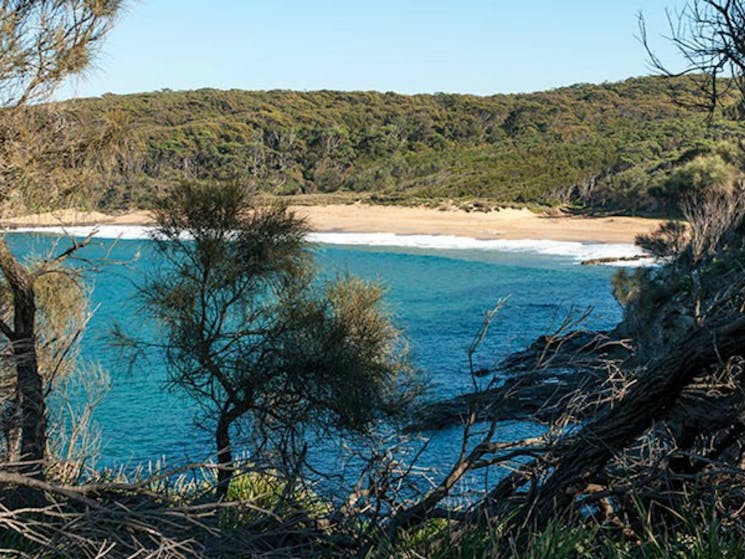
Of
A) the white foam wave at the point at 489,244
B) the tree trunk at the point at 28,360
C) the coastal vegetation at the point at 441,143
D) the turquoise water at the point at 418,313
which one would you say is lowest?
the turquoise water at the point at 418,313

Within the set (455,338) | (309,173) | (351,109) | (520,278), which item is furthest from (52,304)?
(351,109)

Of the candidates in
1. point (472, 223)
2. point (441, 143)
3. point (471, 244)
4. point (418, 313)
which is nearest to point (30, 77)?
point (418, 313)

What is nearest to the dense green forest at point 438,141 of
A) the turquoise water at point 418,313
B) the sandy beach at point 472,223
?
the sandy beach at point 472,223

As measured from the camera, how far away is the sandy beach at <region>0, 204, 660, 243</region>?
54.5 metres

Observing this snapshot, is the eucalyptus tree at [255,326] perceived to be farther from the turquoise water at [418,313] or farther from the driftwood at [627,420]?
the driftwood at [627,420]

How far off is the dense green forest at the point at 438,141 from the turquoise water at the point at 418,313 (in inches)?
597

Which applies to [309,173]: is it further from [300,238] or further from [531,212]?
Result: [300,238]

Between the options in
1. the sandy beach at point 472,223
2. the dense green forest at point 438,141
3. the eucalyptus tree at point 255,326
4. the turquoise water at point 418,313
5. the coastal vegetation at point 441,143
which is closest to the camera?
the eucalyptus tree at point 255,326

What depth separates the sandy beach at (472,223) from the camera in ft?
179

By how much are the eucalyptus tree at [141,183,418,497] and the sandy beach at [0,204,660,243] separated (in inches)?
1557

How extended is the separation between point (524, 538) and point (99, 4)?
6705 millimetres

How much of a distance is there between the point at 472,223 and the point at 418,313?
30.3 metres

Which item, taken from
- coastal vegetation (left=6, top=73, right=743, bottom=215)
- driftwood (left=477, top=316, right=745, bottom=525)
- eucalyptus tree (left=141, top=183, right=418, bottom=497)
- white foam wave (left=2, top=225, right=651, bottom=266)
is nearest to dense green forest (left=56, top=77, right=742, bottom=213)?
coastal vegetation (left=6, top=73, right=743, bottom=215)

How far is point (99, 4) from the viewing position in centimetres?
798
